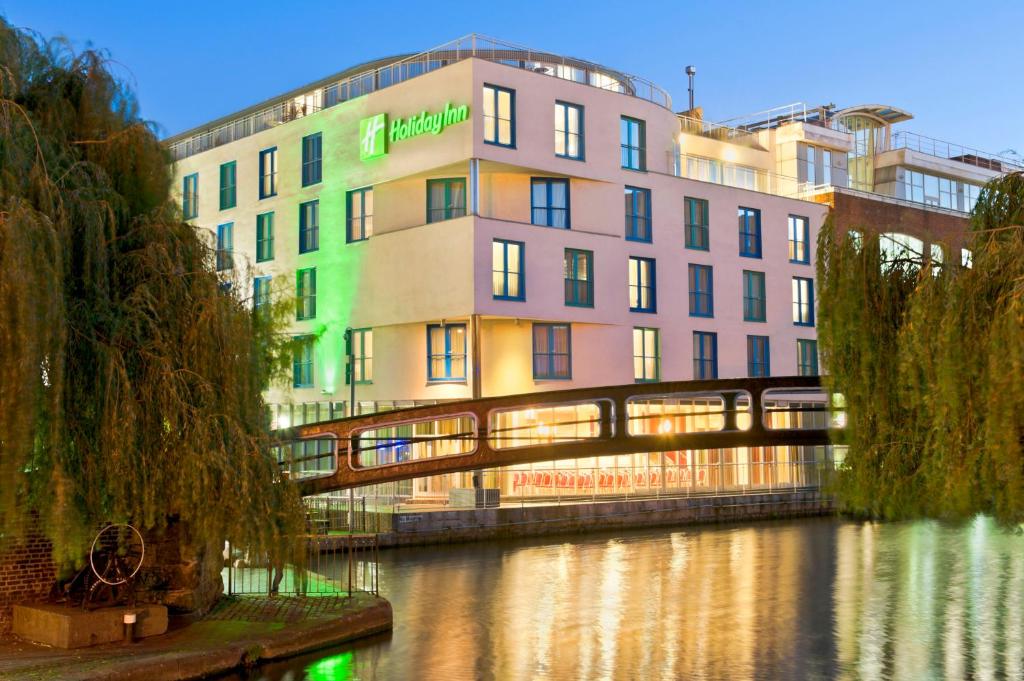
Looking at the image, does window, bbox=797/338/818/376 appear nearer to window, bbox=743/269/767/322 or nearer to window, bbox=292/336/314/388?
window, bbox=743/269/767/322

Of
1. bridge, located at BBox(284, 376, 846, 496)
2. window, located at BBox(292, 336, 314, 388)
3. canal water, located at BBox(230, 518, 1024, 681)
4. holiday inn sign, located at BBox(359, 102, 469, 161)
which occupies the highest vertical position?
holiday inn sign, located at BBox(359, 102, 469, 161)

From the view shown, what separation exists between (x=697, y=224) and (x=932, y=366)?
33637 millimetres

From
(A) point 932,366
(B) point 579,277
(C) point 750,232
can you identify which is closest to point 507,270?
(B) point 579,277

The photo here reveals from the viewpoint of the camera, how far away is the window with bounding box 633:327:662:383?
4409cm

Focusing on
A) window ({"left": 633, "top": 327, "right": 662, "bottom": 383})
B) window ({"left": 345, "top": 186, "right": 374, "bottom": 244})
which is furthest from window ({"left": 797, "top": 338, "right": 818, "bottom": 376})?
window ({"left": 345, "top": 186, "right": 374, "bottom": 244})

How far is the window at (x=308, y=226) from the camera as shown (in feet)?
148

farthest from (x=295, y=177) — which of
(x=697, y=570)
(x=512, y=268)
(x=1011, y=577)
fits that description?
(x=1011, y=577)

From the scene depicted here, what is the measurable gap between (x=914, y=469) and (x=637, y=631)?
726cm

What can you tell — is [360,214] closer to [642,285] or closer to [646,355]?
[642,285]

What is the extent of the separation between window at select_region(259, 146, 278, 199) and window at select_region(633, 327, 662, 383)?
1516 centimetres

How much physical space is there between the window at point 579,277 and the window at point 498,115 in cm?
453

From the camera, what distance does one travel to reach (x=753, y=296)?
4856 cm

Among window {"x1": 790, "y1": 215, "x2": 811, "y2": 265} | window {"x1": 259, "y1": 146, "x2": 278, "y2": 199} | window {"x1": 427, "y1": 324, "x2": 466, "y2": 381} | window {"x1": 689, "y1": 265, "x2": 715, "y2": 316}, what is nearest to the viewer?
window {"x1": 427, "y1": 324, "x2": 466, "y2": 381}

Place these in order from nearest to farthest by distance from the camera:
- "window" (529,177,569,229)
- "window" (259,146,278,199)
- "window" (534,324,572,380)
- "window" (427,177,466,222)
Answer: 1. "window" (427,177,466,222)
2. "window" (534,324,572,380)
3. "window" (529,177,569,229)
4. "window" (259,146,278,199)
